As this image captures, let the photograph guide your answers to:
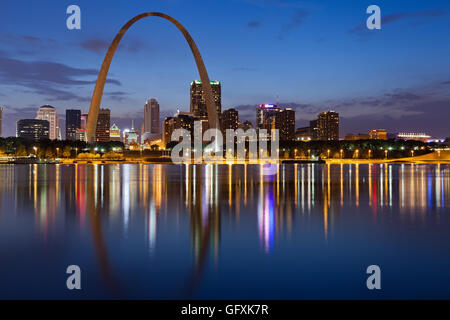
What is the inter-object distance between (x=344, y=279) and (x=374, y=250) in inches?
89.4

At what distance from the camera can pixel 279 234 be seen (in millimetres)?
10266

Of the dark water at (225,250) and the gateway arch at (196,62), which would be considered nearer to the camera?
the dark water at (225,250)

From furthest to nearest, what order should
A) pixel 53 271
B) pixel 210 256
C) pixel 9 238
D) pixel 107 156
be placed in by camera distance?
pixel 107 156, pixel 9 238, pixel 210 256, pixel 53 271

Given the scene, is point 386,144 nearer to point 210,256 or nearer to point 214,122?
point 214,122

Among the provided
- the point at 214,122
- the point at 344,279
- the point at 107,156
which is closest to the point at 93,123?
the point at 107,156

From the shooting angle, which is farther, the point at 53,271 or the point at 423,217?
the point at 423,217

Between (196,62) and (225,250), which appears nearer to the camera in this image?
(225,250)

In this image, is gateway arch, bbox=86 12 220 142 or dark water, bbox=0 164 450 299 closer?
dark water, bbox=0 164 450 299

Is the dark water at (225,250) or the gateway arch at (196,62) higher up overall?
the gateway arch at (196,62)

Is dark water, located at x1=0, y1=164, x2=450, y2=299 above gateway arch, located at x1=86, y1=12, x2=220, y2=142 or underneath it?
underneath

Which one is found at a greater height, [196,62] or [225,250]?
[196,62]

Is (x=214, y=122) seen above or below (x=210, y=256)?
above

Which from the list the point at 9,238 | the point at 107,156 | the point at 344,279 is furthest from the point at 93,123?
the point at 344,279
